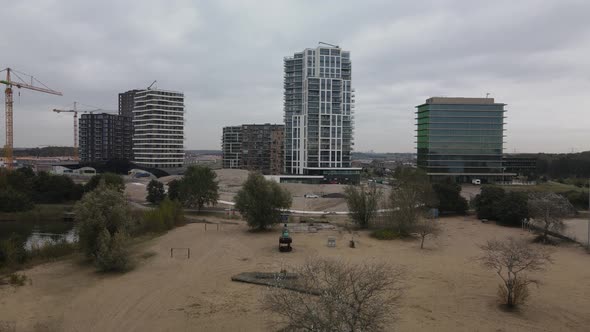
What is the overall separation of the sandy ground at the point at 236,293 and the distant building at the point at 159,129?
3472 inches

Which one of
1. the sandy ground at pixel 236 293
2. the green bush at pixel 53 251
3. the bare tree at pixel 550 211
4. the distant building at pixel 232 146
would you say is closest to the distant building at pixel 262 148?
the distant building at pixel 232 146

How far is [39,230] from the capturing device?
1614 inches

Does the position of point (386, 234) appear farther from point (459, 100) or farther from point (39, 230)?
point (459, 100)

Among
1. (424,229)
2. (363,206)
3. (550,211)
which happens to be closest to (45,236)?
(363,206)

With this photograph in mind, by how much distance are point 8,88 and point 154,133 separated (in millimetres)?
35405

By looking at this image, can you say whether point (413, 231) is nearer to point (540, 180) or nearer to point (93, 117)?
point (540, 180)

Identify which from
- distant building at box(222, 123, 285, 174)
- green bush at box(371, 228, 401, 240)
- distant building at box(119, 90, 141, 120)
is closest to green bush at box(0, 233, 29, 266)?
green bush at box(371, 228, 401, 240)

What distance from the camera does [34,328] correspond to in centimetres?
1481

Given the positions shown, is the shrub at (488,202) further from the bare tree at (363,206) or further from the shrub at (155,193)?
the shrub at (155,193)

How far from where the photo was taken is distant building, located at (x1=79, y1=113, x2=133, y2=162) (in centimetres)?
13412

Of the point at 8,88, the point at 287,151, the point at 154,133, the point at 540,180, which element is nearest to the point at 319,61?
the point at 287,151

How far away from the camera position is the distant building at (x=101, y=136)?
440 ft

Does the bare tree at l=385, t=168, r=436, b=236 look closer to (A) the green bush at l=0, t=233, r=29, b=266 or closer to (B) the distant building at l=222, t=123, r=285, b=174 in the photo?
(A) the green bush at l=0, t=233, r=29, b=266

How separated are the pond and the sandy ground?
13.6 meters
